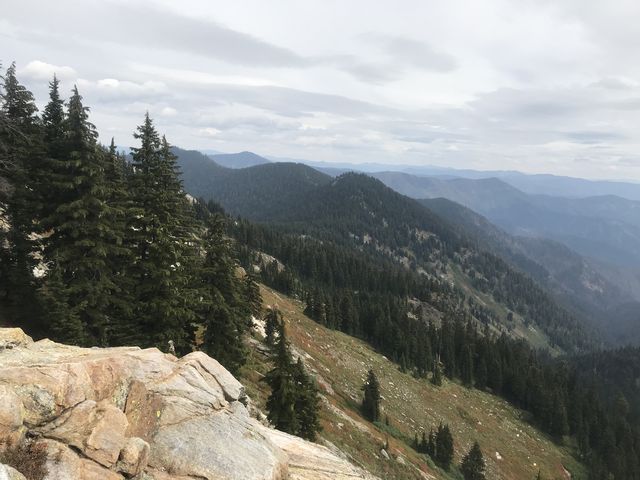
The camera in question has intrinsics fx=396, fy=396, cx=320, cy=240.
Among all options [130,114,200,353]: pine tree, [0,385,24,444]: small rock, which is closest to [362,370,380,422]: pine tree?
[130,114,200,353]: pine tree

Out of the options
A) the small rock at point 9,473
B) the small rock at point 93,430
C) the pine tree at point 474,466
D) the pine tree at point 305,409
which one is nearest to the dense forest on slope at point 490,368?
the pine tree at point 474,466

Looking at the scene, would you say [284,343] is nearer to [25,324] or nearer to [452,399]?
[25,324]

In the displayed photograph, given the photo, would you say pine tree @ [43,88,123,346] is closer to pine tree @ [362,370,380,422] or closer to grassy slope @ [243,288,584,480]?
grassy slope @ [243,288,584,480]

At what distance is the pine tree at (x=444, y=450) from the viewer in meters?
52.5

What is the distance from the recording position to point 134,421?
12.5 meters

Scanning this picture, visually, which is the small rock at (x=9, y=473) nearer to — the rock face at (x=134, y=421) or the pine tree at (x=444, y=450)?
the rock face at (x=134, y=421)

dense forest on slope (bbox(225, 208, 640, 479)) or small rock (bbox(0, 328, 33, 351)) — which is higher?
small rock (bbox(0, 328, 33, 351))

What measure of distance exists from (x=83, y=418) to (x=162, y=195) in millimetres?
18049

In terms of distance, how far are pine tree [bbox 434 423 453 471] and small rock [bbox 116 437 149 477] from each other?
168ft

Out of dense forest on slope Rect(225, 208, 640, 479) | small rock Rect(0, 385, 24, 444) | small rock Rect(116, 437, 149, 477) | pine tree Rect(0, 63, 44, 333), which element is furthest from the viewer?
dense forest on slope Rect(225, 208, 640, 479)

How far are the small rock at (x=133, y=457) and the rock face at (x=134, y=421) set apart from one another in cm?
3

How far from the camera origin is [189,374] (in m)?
15.7

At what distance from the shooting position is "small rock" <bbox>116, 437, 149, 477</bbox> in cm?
1075

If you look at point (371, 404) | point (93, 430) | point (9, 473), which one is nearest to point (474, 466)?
point (371, 404)
